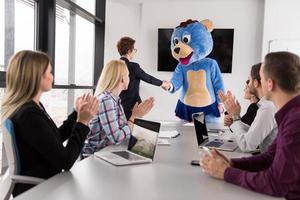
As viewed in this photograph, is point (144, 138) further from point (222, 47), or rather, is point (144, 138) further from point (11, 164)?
point (222, 47)

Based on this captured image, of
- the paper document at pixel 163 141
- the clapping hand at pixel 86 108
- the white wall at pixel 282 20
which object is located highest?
the white wall at pixel 282 20

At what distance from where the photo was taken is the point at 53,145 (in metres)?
1.31

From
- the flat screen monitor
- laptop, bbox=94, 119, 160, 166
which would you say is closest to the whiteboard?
the flat screen monitor

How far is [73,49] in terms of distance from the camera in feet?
13.1

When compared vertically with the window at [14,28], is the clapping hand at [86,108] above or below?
below

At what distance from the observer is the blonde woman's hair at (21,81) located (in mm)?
1393

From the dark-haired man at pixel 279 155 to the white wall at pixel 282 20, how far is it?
3.41 metres

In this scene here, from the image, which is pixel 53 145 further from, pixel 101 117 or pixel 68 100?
pixel 68 100

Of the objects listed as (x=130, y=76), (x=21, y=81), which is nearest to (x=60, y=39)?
(x=130, y=76)

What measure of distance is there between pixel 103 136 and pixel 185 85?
2.11 meters

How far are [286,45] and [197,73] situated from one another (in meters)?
1.54

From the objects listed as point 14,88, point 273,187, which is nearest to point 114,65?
point 14,88

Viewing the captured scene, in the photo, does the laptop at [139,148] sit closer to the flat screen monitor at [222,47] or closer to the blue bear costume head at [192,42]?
the blue bear costume head at [192,42]

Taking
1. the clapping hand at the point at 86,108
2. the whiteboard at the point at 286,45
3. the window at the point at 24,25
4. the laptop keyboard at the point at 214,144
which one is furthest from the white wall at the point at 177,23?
the clapping hand at the point at 86,108
